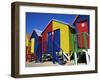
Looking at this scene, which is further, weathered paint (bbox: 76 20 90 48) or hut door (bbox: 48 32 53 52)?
weathered paint (bbox: 76 20 90 48)

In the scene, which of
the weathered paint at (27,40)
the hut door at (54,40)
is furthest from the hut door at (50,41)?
the weathered paint at (27,40)

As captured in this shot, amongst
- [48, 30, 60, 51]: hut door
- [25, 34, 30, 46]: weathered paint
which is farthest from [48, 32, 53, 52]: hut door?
[25, 34, 30, 46]: weathered paint

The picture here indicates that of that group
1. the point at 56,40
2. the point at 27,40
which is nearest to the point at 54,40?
the point at 56,40

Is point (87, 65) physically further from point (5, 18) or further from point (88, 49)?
point (5, 18)

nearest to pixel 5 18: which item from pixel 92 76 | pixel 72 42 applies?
pixel 72 42

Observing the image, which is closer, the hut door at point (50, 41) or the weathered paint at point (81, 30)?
the hut door at point (50, 41)

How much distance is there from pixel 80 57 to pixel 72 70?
0.42 ft

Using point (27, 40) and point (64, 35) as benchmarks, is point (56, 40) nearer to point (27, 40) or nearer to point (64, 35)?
point (64, 35)

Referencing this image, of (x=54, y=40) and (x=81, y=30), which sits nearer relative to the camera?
(x=54, y=40)

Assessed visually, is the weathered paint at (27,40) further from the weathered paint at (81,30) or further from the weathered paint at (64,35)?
the weathered paint at (81,30)

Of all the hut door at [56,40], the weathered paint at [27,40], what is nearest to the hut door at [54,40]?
the hut door at [56,40]

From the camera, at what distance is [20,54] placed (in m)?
1.81

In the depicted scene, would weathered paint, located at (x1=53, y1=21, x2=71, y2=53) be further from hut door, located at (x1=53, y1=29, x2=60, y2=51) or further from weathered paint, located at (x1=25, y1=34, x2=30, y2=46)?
weathered paint, located at (x1=25, y1=34, x2=30, y2=46)

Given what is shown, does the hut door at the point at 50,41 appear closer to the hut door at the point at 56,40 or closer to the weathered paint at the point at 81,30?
the hut door at the point at 56,40
